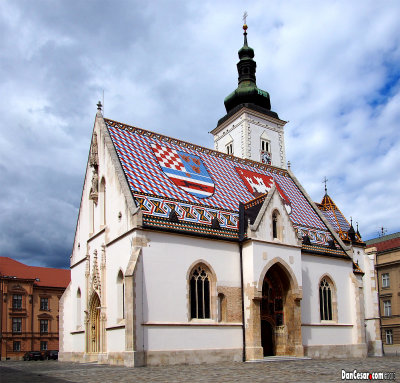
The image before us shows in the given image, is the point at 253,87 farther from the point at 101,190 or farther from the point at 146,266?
the point at 146,266

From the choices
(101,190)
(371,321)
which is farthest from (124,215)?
(371,321)

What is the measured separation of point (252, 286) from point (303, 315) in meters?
4.86

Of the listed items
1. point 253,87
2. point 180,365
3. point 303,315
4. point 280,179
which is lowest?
point 180,365

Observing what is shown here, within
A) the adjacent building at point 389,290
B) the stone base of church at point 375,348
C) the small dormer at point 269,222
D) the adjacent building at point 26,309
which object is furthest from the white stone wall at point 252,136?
the adjacent building at point 26,309

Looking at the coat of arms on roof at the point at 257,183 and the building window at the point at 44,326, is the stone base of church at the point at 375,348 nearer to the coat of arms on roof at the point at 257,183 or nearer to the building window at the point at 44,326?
the coat of arms on roof at the point at 257,183

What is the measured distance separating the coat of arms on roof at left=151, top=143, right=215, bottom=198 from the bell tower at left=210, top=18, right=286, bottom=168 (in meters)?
15.9

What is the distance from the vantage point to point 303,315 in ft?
86.2

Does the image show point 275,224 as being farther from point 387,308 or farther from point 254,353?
point 387,308

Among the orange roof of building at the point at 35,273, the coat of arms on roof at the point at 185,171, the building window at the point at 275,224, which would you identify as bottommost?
the orange roof of building at the point at 35,273

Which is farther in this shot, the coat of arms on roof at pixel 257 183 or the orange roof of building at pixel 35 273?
the orange roof of building at pixel 35 273

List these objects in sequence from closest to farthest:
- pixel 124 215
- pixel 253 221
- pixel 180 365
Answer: pixel 180 365 → pixel 124 215 → pixel 253 221

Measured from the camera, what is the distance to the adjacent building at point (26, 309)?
49.5m

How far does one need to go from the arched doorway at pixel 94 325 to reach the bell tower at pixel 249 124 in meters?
22.1

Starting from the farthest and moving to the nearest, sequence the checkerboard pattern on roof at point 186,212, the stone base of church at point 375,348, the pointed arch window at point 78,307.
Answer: the stone base of church at point 375,348 → the pointed arch window at point 78,307 → the checkerboard pattern on roof at point 186,212
